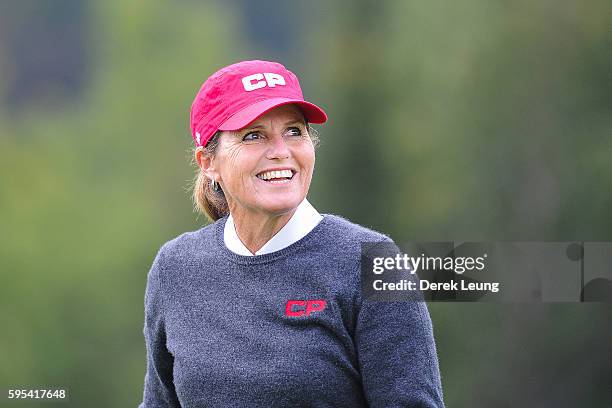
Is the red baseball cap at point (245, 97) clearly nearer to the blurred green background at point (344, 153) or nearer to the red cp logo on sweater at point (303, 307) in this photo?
the red cp logo on sweater at point (303, 307)

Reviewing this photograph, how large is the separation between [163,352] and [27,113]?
1006 cm

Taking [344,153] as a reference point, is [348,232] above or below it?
below

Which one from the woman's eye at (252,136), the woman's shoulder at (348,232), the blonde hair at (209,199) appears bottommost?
the woman's shoulder at (348,232)

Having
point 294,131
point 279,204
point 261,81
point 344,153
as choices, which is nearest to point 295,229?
point 279,204

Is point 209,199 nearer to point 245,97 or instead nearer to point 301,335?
point 245,97

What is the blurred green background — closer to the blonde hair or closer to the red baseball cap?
the blonde hair

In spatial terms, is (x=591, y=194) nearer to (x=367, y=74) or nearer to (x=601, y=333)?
(x=601, y=333)

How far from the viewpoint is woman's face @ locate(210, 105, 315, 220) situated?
1.85 metres

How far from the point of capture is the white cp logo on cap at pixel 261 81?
1.87 metres

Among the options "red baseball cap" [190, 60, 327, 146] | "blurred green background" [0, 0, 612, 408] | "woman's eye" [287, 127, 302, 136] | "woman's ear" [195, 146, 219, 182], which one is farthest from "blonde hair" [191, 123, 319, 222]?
"blurred green background" [0, 0, 612, 408]

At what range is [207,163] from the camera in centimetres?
202

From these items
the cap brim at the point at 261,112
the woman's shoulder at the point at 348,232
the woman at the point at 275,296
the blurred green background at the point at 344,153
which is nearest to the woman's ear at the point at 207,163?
the woman at the point at 275,296

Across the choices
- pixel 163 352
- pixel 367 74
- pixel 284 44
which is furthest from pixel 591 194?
pixel 163 352

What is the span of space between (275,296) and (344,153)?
7389mm
